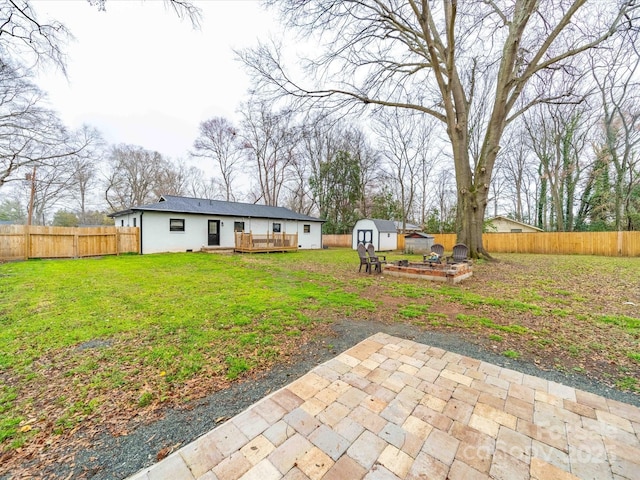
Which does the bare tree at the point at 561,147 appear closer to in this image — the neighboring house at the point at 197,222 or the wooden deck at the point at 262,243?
the neighboring house at the point at 197,222

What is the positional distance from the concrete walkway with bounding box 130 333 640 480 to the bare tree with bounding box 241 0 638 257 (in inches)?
367

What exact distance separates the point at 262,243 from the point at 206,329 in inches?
453

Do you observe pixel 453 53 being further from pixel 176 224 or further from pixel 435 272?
pixel 176 224

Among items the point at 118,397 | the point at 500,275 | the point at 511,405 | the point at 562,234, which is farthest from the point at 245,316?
the point at 562,234

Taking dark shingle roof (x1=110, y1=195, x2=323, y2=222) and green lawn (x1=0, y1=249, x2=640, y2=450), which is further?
dark shingle roof (x1=110, y1=195, x2=323, y2=222)

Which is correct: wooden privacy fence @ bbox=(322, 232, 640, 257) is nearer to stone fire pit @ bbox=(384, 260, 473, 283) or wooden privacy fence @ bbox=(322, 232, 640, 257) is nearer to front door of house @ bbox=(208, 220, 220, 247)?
stone fire pit @ bbox=(384, 260, 473, 283)

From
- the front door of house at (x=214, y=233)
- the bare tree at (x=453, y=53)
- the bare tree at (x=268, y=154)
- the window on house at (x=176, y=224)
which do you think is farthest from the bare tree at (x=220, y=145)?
the bare tree at (x=453, y=53)

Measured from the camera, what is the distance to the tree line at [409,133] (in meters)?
8.73

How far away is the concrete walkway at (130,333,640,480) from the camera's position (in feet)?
4.71

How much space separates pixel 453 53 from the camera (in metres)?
8.55

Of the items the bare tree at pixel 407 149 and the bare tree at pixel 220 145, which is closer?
the bare tree at pixel 407 149

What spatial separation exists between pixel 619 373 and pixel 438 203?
28.5 m

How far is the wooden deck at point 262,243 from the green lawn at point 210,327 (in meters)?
7.46

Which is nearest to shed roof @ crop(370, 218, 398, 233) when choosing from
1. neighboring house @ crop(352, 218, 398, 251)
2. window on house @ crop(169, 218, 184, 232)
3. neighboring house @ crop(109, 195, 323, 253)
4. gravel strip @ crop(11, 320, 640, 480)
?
neighboring house @ crop(352, 218, 398, 251)
